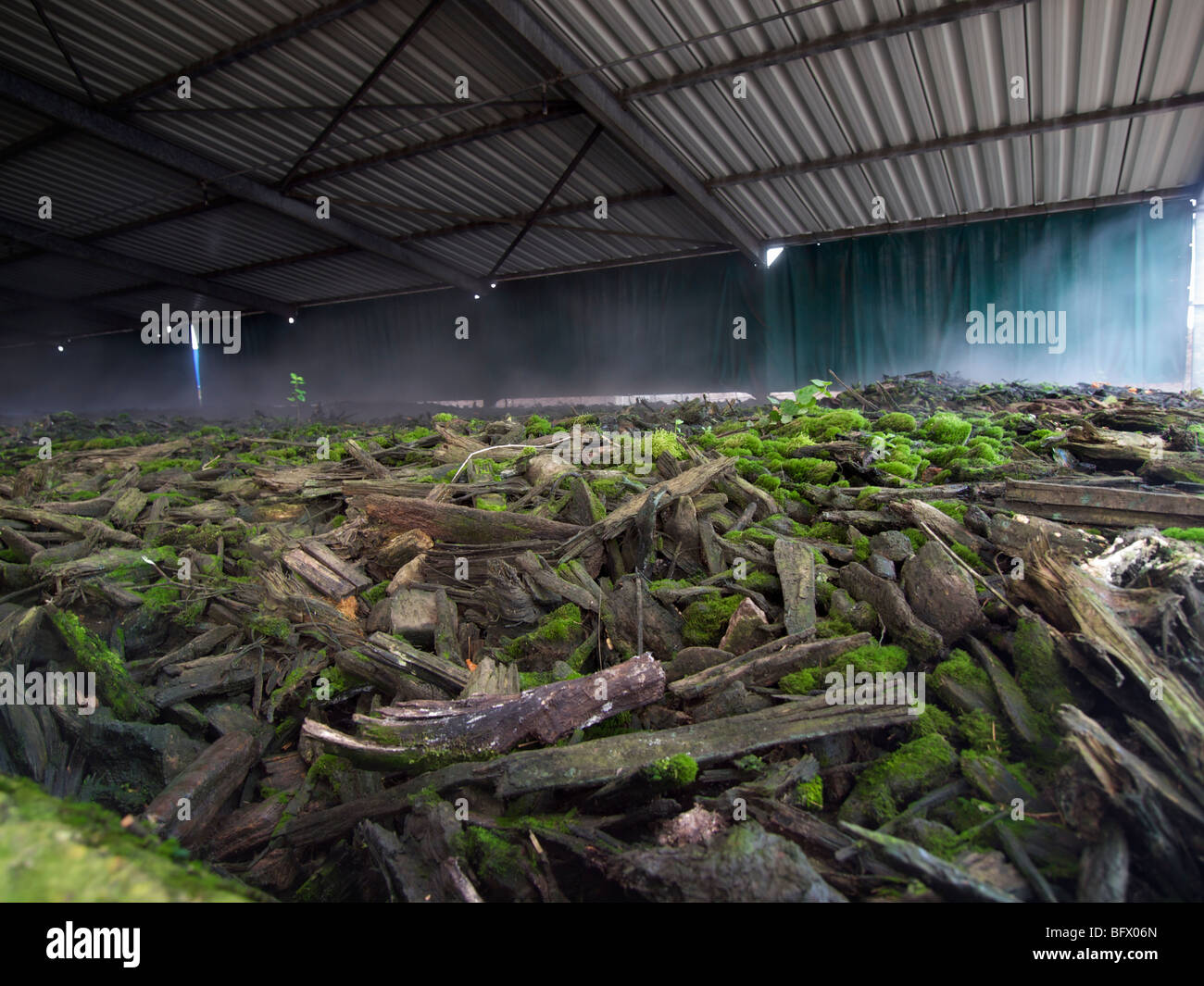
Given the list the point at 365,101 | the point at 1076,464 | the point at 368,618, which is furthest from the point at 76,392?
the point at 1076,464

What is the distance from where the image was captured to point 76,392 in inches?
990

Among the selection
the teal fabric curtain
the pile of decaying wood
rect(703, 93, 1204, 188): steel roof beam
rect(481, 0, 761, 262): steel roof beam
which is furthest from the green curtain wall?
the pile of decaying wood

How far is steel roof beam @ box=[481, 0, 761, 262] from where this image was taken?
7051mm

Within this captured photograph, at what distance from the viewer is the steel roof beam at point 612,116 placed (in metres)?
7.05

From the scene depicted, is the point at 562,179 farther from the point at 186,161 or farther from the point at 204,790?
the point at 204,790

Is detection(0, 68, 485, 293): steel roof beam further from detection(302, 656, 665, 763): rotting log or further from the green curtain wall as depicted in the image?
detection(302, 656, 665, 763): rotting log

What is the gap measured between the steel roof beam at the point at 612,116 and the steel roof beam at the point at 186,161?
22.8 ft

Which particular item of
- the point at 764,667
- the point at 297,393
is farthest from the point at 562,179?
the point at 764,667

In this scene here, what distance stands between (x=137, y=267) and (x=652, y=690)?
2053 cm

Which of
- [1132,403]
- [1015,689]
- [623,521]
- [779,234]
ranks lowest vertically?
[1015,689]

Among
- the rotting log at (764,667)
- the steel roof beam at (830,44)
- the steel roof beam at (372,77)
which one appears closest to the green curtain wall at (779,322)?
the steel roof beam at (830,44)

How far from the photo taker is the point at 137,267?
16.8 m

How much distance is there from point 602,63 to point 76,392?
2755 cm

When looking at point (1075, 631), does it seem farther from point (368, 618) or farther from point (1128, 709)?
point (368, 618)
